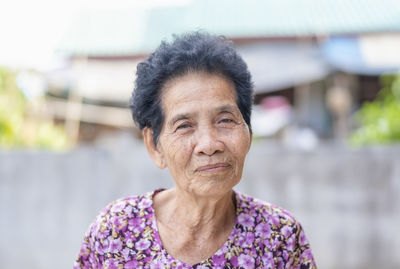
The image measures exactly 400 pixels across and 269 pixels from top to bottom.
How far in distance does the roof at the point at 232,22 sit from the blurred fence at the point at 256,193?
4.03m

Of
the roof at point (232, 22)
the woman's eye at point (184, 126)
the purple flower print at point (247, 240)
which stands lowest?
the purple flower print at point (247, 240)

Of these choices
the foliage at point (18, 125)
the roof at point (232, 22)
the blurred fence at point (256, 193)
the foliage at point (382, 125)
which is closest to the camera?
the blurred fence at point (256, 193)

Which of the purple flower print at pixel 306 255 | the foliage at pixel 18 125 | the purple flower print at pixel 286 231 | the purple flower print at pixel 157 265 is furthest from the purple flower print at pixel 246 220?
the foliage at pixel 18 125

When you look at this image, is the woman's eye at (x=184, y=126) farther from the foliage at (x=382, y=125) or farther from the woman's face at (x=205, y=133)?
the foliage at (x=382, y=125)

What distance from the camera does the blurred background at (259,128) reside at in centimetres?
409

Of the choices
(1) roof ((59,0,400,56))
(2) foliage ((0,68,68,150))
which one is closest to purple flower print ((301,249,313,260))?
(2) foliage ((0,68,68,150))

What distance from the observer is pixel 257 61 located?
764 centimetres

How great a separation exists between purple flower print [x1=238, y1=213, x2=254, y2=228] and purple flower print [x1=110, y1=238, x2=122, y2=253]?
1.52 ft

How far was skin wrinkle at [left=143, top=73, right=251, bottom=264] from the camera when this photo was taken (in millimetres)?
1683

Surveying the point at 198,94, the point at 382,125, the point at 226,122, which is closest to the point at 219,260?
the point at 226,122

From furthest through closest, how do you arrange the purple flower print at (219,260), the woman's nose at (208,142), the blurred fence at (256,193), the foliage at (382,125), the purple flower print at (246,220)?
the foliage at (382,125) < the blurred fence at (256,193) < the purple flower print at (246,220) < the purple flower print at (219,260) < the woman's nose at (208,142)

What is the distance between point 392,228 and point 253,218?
102 inches

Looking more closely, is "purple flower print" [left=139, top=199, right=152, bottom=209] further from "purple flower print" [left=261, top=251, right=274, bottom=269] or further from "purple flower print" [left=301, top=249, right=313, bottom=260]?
"purple flower print" [left=301, top=249, right=313, bottom=260]

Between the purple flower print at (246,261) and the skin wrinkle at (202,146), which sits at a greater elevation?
the skin wrinkle at (202,146)
